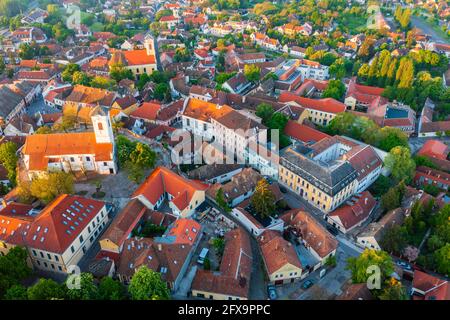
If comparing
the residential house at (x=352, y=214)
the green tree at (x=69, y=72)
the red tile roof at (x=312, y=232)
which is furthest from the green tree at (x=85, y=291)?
the green tree at (x=69, y=72)

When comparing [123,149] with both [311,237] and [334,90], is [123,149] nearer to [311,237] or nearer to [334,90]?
[311,237]

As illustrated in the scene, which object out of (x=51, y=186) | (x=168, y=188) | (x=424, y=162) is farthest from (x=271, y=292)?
(x=424, y=162)

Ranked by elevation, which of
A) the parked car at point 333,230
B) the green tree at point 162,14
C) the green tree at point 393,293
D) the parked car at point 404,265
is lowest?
the parked car at point 404,265

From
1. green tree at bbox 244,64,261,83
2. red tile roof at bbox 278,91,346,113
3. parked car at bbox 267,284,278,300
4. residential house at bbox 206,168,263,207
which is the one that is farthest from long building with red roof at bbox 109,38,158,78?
parked car at bbox 267,284,278,300

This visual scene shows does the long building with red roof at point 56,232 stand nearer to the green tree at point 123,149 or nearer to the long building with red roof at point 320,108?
the green tree at point 123,149

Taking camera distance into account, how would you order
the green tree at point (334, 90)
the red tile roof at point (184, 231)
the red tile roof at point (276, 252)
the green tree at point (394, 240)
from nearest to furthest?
the red tile roof at point (276, 252)
the red tile roof at point (184, 231)
the green tree at point (394, 240)
the green tree at point (334, 90)

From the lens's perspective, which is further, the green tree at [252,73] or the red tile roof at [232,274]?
the green tree at [252,73]

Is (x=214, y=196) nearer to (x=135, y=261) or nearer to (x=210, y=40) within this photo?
(x=135, y=261)
